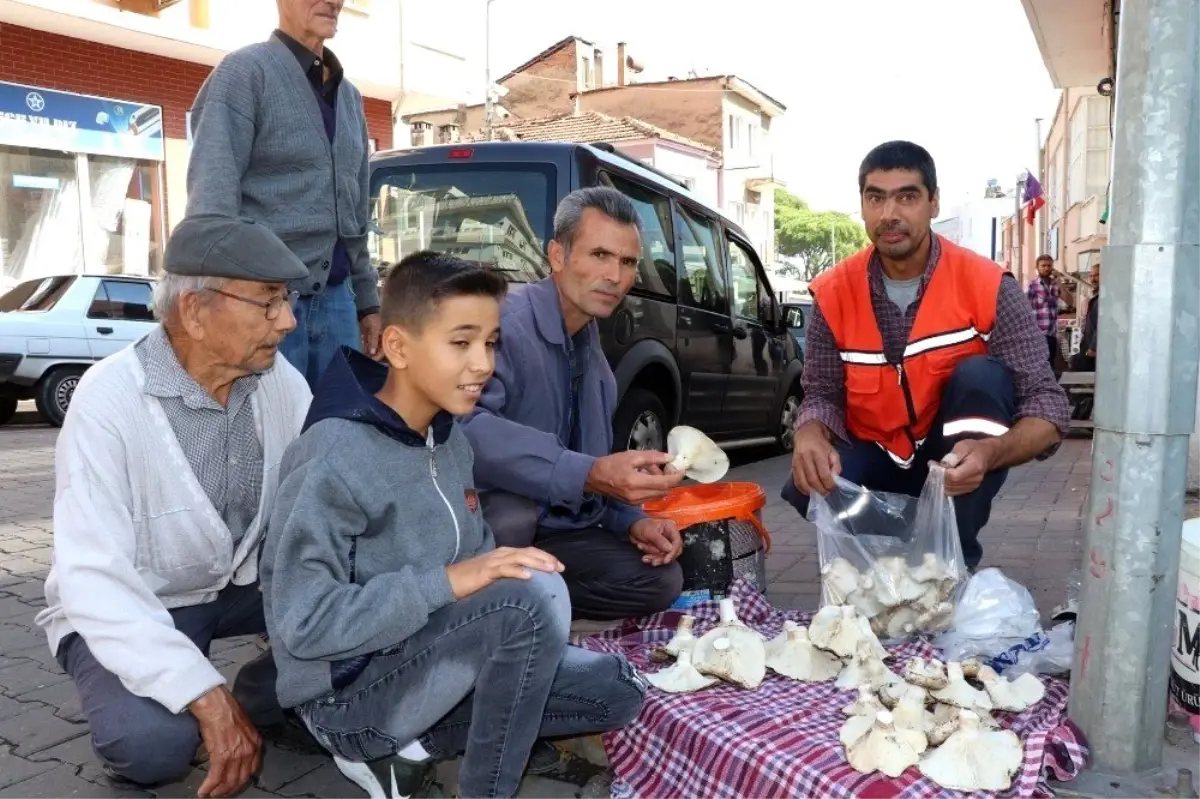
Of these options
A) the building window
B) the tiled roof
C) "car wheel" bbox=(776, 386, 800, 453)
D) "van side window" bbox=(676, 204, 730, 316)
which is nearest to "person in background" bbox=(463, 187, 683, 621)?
"van side window" bbox=(676, 204, 730, 316)

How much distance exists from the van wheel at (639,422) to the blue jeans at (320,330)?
104 inches

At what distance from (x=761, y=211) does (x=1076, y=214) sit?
2159 cm

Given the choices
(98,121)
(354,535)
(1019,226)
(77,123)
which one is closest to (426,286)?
(354,535)

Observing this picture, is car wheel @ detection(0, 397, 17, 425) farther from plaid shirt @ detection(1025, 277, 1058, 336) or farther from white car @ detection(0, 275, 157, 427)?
plaid shirt @ detection(1025, 277, 1058, 336)

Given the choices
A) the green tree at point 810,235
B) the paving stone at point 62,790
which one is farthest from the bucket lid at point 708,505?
the green tree at point 810,235

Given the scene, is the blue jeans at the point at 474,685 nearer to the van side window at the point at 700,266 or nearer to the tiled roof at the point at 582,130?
the van side window at the point at 700,266

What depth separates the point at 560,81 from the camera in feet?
125

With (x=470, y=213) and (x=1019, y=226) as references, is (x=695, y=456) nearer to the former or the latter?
(x=470, y=213)

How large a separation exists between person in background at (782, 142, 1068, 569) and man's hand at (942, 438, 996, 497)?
19 mm

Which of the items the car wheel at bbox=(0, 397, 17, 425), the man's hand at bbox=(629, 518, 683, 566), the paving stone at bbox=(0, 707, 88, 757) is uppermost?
the man's hand at bbox=(629, 518, 683, 566)

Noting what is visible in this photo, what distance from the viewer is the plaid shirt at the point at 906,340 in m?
3.45

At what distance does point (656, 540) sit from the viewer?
329cm

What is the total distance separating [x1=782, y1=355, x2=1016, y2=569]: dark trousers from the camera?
133 inches

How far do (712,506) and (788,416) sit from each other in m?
5.84
